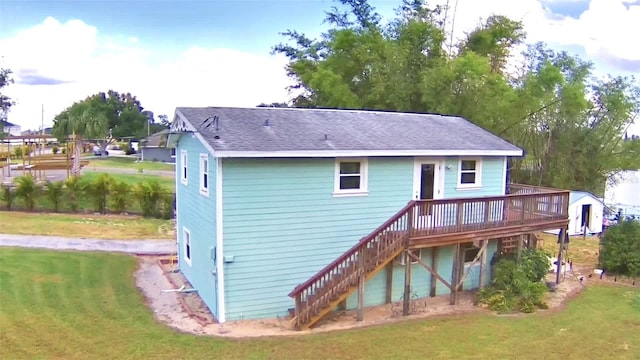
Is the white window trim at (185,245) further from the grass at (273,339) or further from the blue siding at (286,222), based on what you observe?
the blue siding at (286,222)

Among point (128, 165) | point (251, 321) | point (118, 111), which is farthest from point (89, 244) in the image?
point (118, 111)

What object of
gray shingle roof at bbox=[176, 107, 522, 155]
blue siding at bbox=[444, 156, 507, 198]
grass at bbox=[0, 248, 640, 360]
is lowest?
grass at bbox=[0, 248, 640, 360]

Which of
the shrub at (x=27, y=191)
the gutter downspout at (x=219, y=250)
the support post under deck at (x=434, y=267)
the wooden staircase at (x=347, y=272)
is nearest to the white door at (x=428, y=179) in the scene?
the support post under deck at (x=434, y=267)

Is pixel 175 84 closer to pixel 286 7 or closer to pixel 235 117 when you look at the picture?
pixel 286 7

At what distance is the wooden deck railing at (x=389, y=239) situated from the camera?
10.4m

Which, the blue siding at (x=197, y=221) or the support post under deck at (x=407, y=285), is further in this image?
the support post under deck at (x=407, y=285)

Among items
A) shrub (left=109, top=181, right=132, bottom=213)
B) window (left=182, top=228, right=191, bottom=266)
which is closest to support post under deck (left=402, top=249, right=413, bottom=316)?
window (left=182, top=228, right=191, bottom=266)

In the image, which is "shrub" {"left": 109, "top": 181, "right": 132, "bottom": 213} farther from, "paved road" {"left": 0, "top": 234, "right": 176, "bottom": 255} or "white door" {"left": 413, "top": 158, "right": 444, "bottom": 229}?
"white door" {"left": 413, "top": 158, "right": 444, "bottom": 229}

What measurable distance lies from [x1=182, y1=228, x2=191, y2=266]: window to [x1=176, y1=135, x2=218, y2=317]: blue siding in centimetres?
14

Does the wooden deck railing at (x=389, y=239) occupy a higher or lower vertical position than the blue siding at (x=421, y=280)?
higher

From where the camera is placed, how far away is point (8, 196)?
74.7ft

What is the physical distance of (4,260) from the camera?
553 inches

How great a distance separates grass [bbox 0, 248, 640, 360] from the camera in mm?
8625

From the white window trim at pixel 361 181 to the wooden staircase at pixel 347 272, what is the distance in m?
1.33
